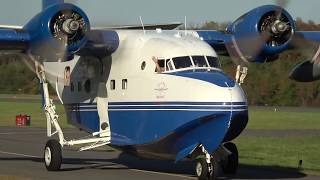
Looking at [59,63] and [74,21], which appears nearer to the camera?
[74,21]

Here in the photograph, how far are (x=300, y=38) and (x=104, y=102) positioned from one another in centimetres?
582

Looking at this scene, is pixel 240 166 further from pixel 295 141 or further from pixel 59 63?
pixel 295 141

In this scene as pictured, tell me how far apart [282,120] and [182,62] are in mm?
37165

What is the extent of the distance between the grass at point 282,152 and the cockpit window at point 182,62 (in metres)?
4.87

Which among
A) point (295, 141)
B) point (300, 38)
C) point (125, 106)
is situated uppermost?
point (300, 38)

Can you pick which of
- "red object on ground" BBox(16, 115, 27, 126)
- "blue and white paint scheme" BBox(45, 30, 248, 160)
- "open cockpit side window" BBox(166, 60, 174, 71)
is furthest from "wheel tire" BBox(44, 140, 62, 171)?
"red object on ground" BBox(16, 115, 27, 126)

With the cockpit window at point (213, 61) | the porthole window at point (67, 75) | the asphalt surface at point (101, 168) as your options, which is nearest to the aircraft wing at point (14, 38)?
the porthole window at point (67, 75)

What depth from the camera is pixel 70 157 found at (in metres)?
24.0

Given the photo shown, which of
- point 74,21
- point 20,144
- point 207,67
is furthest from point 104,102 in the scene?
point 20,144

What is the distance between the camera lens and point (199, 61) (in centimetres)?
1738

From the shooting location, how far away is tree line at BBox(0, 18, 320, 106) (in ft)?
201

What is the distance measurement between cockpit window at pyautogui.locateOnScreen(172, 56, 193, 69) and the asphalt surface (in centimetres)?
264

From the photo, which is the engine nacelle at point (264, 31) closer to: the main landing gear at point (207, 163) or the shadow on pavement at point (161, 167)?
the shadow on pavement at point (161, 167)

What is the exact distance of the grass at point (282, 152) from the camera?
74.2 feet
